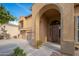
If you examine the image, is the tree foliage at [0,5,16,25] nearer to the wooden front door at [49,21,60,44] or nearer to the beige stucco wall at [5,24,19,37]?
the beige stucco wall at [5,24,19,37]

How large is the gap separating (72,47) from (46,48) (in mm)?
497

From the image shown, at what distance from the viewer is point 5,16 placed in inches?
116

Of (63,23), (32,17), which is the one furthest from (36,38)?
(63,23)

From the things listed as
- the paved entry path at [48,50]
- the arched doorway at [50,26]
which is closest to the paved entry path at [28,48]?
the paved entry path at [48,50]

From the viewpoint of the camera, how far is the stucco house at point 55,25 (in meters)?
2.80

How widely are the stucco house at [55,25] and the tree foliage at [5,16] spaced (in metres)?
0.23

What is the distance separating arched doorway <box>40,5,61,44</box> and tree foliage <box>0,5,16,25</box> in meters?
0.60

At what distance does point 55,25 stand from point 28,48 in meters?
0.69

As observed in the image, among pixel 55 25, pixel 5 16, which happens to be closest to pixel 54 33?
pixel 55 25

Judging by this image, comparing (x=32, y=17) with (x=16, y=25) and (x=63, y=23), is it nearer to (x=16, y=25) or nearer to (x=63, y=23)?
(x=16, y=25)

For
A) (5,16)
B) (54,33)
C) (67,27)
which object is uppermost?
(5,16)

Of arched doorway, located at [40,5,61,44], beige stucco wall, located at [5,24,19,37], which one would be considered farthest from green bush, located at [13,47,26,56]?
arched doorway, located at [40,5,61,44]

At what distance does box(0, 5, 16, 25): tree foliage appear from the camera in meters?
2.88

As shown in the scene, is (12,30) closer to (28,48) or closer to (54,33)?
(28,48)
